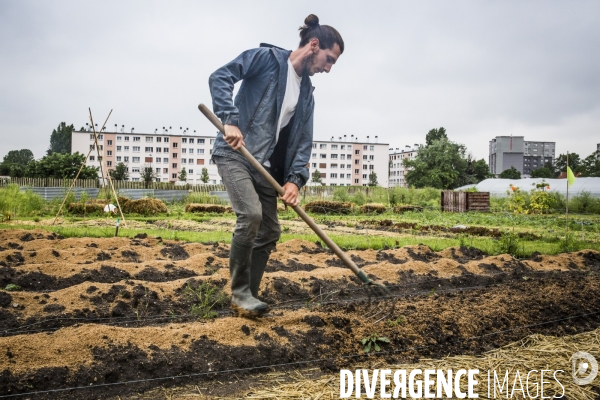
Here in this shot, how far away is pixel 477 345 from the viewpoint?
3109 millimetres

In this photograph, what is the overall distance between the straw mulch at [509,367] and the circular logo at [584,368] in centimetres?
3

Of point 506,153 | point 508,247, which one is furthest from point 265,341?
point 506,153

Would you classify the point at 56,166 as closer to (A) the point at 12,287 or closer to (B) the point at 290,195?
(A) the point at 12,287

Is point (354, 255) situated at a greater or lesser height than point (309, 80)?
lesser

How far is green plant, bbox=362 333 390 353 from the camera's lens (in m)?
2.90

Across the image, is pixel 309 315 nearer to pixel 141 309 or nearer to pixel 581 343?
pixel 141 309

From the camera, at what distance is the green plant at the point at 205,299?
3.50 m

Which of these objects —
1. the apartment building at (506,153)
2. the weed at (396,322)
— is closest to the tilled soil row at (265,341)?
the weed at (396,322)

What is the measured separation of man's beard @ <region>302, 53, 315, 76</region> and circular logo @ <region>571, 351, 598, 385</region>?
2450 millimetres

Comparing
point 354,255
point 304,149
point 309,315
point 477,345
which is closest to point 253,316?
point 309,315

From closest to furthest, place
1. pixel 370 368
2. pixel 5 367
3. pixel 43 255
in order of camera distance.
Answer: pixel 5 367 → pixel 370 368 → pixel 43 255

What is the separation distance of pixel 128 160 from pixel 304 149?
254ft

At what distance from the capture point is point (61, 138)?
2781 inches

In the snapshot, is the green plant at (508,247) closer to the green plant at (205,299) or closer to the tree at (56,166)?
the green plant at (205,299)
